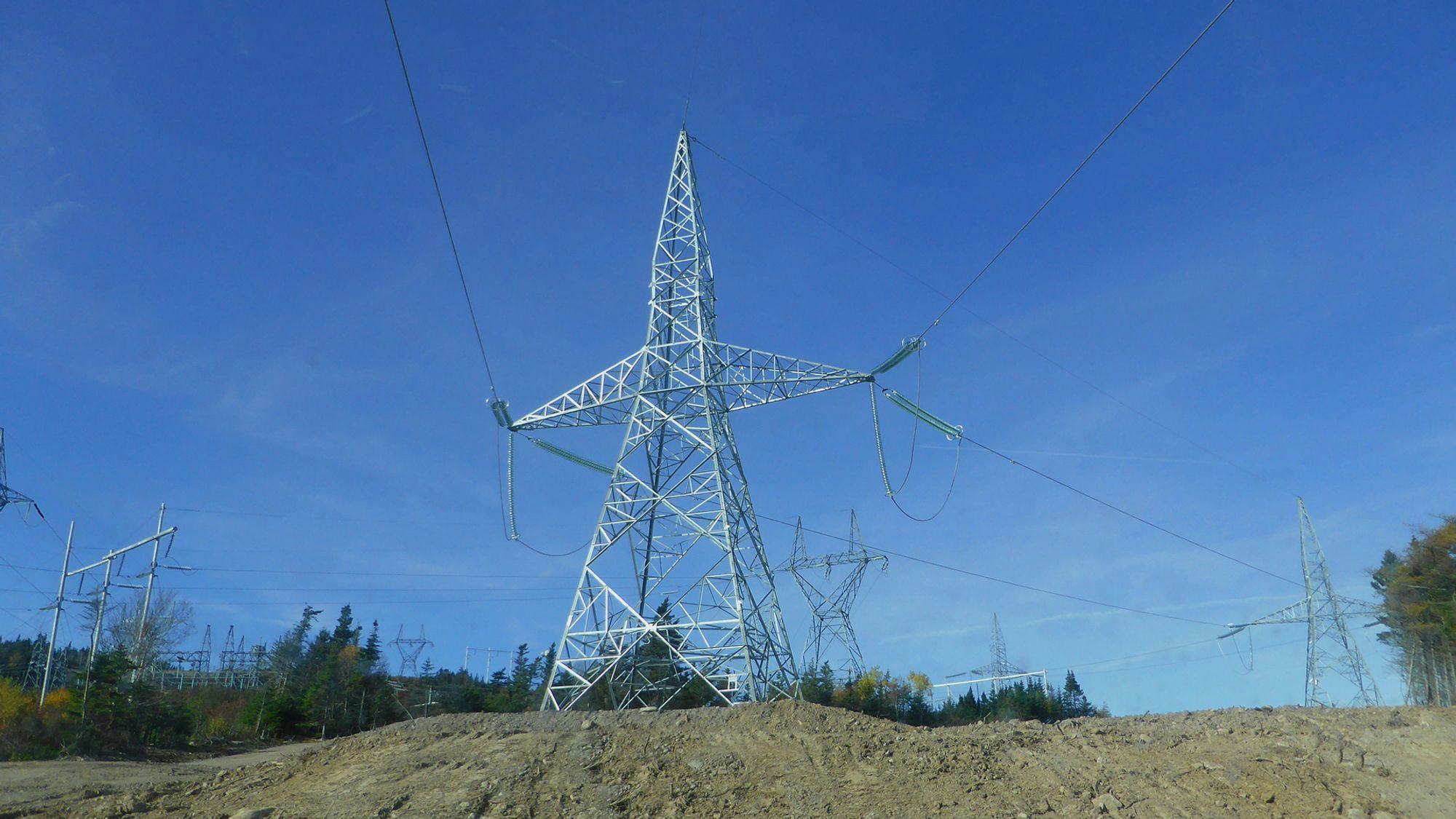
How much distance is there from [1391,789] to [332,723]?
42.6 m

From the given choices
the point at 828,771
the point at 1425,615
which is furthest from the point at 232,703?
the point at 1425,615

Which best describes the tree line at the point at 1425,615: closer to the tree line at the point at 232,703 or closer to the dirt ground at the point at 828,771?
the dirt ground at the point at 828,771

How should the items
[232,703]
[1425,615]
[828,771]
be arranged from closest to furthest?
[828,771], [1425,615], [232,703]

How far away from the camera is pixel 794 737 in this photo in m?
16.8

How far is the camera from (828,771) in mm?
15242

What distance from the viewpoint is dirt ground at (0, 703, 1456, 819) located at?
14.1m

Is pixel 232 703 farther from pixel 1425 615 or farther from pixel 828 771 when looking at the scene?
pixel 1425 615

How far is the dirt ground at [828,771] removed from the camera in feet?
46.2

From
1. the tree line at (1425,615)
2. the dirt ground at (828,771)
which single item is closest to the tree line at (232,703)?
the dirt ground at (828,771)

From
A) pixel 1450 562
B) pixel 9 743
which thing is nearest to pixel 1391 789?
pixel 1450 562

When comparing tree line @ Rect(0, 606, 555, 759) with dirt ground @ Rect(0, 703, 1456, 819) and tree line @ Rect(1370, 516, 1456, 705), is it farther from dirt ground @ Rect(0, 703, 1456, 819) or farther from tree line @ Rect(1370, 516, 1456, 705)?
tree line @ Rect(1370, 516, 1456, 705)

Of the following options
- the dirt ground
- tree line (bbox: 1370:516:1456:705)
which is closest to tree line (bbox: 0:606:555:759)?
the dirt ground

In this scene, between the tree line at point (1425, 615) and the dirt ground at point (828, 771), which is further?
the tree line at point (1425, 615)

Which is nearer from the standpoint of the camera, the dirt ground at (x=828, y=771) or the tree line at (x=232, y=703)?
the dirt ground at (x=828, y=771)
